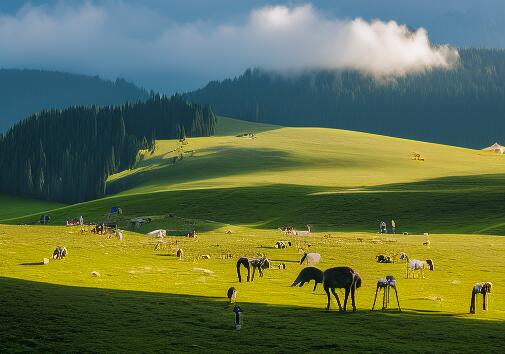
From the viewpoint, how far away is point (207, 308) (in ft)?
108

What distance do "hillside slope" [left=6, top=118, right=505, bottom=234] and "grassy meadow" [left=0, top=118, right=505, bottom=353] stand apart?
42 cm

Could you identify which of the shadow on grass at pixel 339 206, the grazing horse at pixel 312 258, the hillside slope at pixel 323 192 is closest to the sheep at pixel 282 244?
the grazing horse at pixel 312 258

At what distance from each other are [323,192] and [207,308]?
9268cm

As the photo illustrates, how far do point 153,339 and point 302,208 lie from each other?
3401 inches

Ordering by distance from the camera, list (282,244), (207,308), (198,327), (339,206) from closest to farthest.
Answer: (198,327), (207,308), (282,244), (339,206)

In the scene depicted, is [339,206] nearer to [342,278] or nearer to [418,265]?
[418,265]

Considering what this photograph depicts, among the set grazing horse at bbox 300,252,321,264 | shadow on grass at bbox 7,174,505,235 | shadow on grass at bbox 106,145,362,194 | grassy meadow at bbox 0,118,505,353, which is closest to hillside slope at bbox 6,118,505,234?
shadow on grass at bbox 7,174,505,235

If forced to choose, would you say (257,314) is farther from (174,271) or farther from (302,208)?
(302,208)

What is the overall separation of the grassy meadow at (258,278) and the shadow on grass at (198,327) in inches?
3.2

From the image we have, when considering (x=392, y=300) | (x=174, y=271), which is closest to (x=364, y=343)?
(x=392, y=300)

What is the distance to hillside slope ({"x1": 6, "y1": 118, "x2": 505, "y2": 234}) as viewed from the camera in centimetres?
10319

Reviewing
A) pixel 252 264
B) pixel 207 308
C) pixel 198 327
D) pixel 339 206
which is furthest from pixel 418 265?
Answer: pixel 339 206

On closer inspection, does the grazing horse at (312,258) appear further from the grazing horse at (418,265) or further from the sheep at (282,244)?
the sheep at (282,244)

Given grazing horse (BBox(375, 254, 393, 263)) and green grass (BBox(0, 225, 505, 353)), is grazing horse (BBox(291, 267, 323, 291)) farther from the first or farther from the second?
grazing horse (BBox(375, 254, 393, 263))
